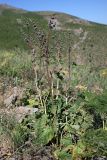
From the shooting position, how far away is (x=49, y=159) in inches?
280

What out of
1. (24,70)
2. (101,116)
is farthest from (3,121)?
(24,70)

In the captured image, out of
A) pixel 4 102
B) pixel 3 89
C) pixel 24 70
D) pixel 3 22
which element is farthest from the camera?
pixel 3 22

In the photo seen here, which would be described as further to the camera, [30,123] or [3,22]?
[3,22]

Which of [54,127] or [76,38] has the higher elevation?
[54,127]

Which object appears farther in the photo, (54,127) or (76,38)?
(76,38)

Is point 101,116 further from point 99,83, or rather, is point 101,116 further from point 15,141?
point 99,83

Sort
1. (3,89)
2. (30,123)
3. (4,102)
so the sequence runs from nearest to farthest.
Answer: (30,123) < (4,102) < (3,89)

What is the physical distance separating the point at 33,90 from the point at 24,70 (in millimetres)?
2673

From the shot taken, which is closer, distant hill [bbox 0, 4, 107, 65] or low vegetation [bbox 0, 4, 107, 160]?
low vegetation [bbox 0, 4, 107, 160]

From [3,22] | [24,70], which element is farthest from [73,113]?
[3,22]

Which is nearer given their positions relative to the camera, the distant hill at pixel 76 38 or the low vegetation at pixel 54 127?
the low vegetation at pixel 54 127

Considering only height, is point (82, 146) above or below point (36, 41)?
below

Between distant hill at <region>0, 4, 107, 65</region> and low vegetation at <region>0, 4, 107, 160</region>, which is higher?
low vegetation at <region>0, 4, 107, 160</region>

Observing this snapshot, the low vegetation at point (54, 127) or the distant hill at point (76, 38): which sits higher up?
the low vegetation at point (54, 127)
